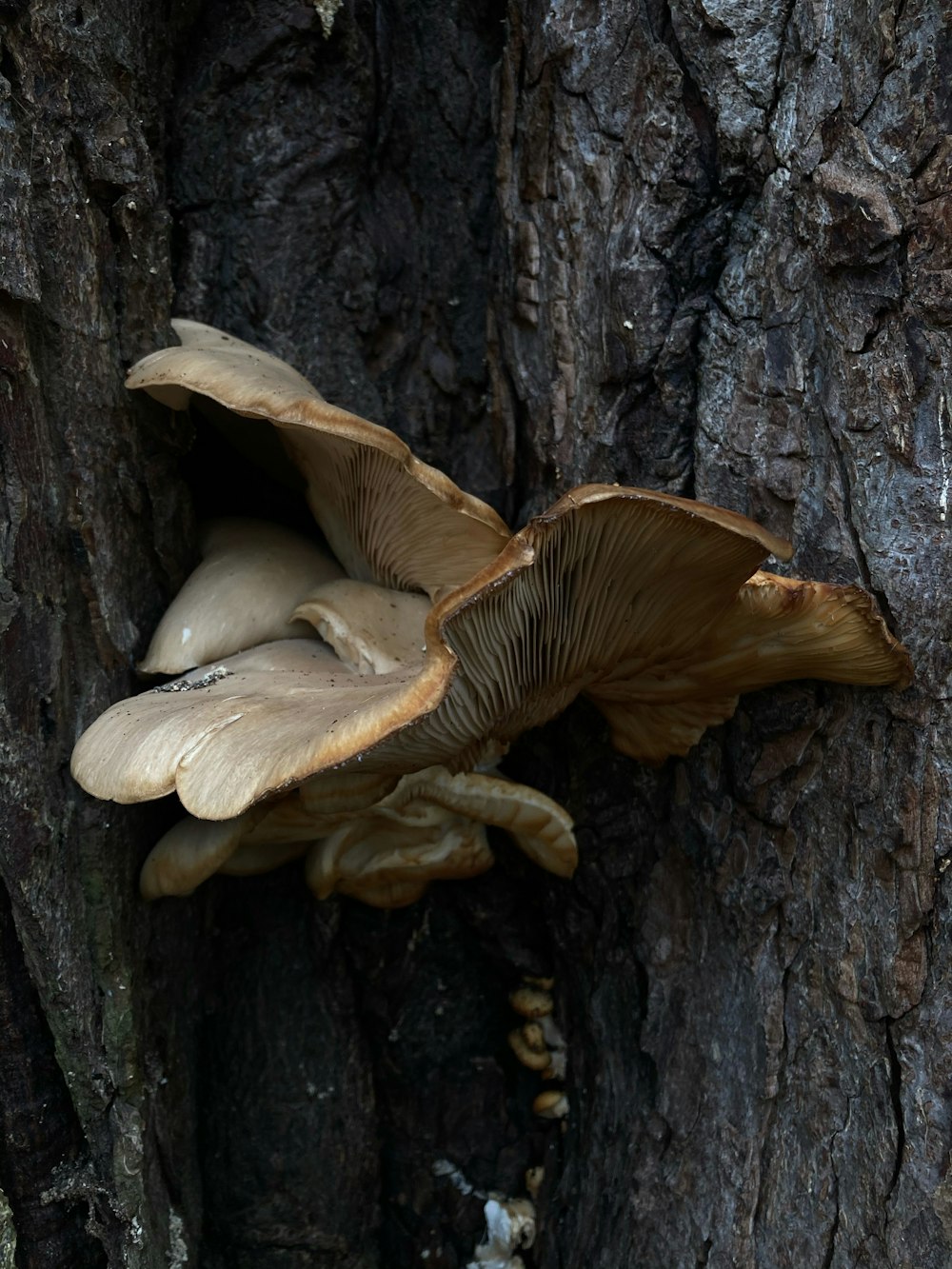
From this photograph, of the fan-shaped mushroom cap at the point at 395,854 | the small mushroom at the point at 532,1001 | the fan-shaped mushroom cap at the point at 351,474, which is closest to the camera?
the fan-shaped mushroom cap at the point at 351,474

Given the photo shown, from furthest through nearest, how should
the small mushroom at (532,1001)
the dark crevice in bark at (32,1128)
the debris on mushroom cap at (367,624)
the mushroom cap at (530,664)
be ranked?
the small mushroom at (532,1001)
the debris on mushroom cap at (367,624)
the dark crevice in bark at (32,1128)
the mushroom cap at (530,664)

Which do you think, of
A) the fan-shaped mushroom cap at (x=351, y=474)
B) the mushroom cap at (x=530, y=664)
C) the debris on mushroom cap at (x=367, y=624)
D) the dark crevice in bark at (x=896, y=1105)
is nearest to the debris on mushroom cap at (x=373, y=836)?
the mushroom cap at (x=530, y=664)

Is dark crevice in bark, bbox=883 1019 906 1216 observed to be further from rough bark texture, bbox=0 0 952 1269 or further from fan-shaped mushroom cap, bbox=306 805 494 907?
fan-shaped mushroom cap, bbox=306 805 494 907

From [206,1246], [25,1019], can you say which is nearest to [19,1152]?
[25,1019]

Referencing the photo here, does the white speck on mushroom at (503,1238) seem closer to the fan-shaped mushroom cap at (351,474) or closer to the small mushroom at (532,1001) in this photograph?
the small mushroom at (532,1001)

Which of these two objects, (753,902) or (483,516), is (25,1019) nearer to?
(483,516)

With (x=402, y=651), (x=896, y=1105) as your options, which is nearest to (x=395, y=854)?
(x=402, y=651)
